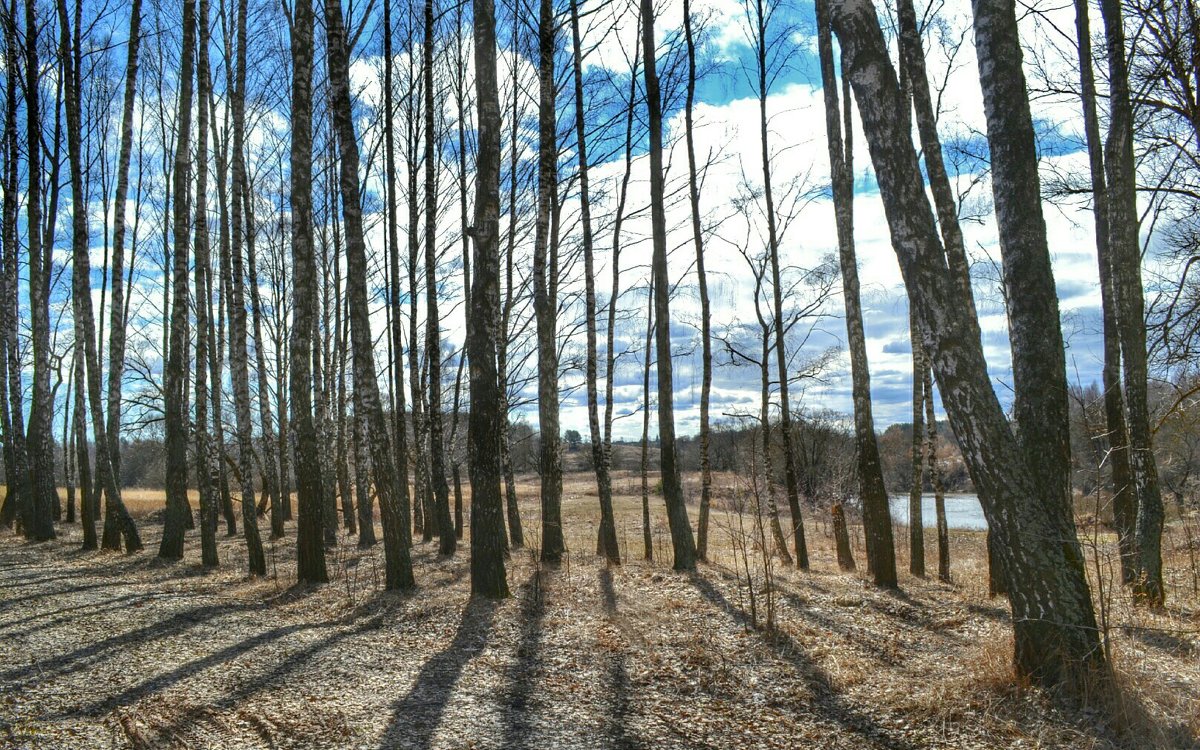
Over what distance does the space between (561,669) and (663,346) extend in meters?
5.48

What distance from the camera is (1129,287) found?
7969mm

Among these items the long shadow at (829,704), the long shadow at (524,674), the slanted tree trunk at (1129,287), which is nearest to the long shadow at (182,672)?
the long shadow at (524,674)

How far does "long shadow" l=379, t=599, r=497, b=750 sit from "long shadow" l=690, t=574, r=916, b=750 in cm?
263

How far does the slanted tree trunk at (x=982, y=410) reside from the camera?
176 inches

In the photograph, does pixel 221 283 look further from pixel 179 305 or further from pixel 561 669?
pixel 561 669

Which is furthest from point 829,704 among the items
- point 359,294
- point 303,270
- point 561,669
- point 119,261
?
point 119,261

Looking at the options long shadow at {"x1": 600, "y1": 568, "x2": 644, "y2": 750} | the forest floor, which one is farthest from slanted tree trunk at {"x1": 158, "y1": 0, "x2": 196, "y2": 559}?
long shadow at {"x1": 600, "y1": 568, "x2": 644, "y2": 750}

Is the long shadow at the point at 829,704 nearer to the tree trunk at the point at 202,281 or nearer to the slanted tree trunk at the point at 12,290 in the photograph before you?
the tree trunk at the point at 202,281

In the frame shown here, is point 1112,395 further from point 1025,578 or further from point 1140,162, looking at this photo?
point 1025,578

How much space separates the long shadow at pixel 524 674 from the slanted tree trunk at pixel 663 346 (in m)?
2.49

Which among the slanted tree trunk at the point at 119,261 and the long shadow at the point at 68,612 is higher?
the slanted tree trunk at the point at 119,261

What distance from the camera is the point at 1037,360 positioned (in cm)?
493

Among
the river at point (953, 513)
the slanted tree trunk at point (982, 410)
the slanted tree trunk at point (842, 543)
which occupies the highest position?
the slanted tree trunk at point (982, 410)

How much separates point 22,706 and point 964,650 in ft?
22.4
